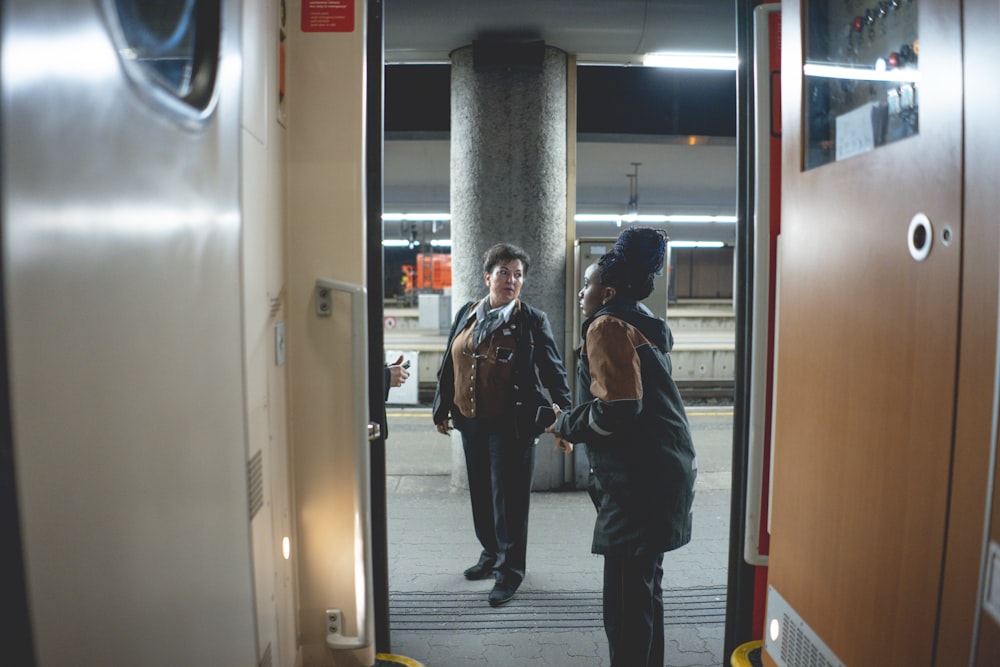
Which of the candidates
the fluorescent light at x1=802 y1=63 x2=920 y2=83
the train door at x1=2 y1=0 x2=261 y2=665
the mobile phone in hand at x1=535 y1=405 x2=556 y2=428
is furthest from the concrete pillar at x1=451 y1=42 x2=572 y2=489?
the train door at x1=2 y1=0 x2=261 y2=665

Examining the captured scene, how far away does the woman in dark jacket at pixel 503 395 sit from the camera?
3.52m

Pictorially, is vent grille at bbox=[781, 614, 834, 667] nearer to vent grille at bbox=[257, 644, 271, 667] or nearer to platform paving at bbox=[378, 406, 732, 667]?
platform paving at bbox=[378, 406, 732, 667]

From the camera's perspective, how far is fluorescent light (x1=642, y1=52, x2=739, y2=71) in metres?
4.86

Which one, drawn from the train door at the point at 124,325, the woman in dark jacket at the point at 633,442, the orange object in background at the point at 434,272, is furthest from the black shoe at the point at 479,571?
the orange object in background at the point at 434,272

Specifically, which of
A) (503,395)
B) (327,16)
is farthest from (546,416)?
(327,16)

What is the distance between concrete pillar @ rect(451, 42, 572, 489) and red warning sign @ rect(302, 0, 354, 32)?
2.91 meters

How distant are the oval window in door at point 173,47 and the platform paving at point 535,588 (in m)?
2.56

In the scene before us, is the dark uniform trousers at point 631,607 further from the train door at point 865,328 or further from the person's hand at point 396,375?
the person's hand at point 396,375

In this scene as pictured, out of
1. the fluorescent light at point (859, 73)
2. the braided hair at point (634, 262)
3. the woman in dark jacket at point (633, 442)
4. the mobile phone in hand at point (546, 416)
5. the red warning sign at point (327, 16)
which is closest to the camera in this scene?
the fluorescent light at point (859, 73)

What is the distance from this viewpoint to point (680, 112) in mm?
7824

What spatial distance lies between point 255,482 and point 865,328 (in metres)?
1.66

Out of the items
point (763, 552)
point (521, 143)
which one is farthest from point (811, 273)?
point (521, 143)

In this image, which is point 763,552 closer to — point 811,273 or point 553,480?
point 811,273

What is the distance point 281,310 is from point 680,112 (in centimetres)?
679
